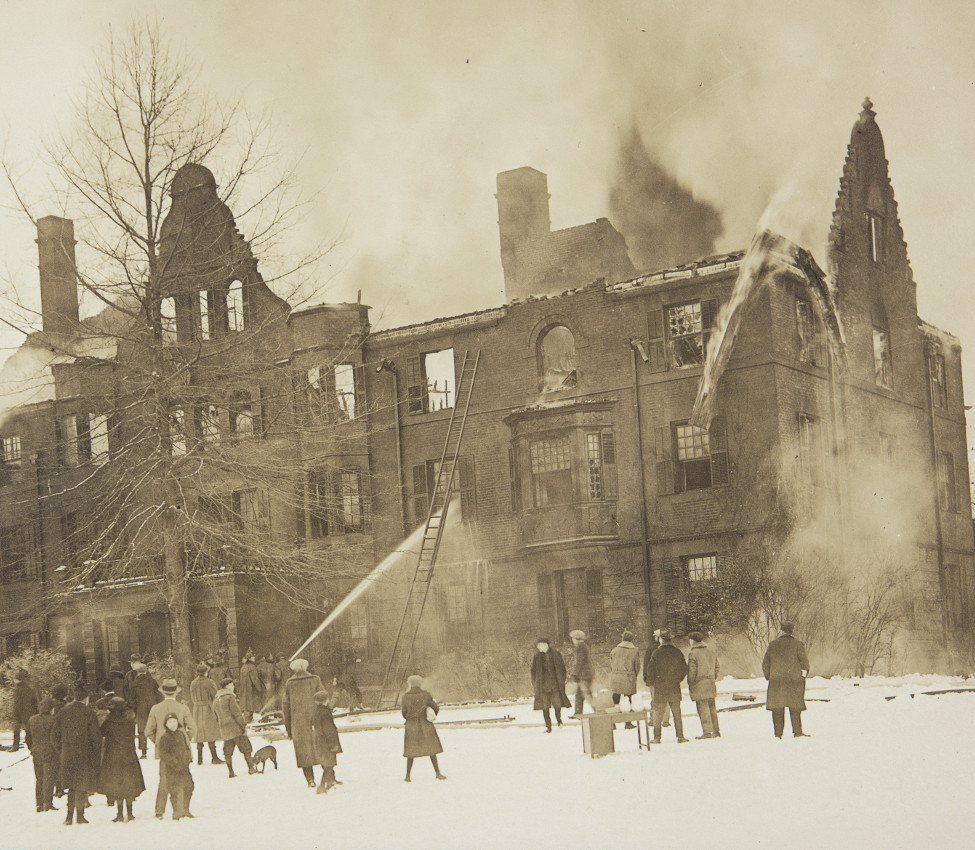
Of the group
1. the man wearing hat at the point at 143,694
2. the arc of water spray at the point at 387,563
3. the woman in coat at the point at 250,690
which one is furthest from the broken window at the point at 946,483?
the man wearing hat at the point at 143,694

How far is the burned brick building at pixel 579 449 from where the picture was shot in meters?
25.8

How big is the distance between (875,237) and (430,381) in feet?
36.2

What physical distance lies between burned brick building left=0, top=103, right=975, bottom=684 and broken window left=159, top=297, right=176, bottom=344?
488 mm

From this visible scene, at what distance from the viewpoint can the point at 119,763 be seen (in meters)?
15.6

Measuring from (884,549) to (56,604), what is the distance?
1907 centimetres

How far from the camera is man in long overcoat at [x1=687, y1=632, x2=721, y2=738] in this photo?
1758cm

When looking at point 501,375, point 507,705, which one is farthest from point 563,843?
point 501,375

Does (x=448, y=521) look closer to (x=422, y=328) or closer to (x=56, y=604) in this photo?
(x=422, y=328)

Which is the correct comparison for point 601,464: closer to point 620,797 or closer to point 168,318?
point 168,318

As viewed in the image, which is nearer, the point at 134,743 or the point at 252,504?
the point at 134,743

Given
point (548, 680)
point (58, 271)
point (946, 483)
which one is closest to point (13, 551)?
point (58, 271)

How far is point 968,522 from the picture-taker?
26.3 m

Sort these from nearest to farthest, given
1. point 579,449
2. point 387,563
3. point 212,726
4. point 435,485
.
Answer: point 212,726, point 579,449, point 387,563, point 435,485

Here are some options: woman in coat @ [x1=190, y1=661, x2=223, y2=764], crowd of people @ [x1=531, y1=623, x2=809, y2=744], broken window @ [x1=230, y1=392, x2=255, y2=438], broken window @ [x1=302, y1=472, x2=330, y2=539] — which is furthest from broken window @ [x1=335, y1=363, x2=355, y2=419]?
crowd of people @ [x1=531, y1=623, x2=809, y2=744]
